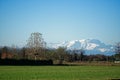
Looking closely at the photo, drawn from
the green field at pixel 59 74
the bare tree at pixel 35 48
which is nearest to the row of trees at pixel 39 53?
the bare tree at pixel 35 48

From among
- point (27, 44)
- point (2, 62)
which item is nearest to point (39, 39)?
point (27, 44)

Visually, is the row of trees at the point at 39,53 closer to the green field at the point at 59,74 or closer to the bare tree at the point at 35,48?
the bare tree at the point at 35,48

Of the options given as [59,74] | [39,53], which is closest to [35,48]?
[39,53]

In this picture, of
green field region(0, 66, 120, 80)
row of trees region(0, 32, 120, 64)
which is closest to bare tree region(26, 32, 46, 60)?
row of trees region(0, 32, 120, 64)

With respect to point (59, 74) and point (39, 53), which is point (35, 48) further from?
point (59, 74)

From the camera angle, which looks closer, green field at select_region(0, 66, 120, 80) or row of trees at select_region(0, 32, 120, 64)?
green field at select_region(0, 66, 120, 80)

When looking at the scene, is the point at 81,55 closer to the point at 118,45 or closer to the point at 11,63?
the point at 118,45

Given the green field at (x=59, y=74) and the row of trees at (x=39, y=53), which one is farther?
the row of trees at (x=39, y=53)

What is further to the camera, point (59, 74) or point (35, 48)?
point (35, 48)

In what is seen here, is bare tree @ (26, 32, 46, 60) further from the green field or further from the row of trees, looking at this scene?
the green field

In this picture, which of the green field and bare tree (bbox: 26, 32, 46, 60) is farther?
bare tree (bbox: 26, 32, 46, 60)

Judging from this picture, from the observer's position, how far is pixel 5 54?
384ft

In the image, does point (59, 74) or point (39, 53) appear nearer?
point (59, 74)

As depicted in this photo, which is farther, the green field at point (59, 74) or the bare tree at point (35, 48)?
the bare tree at point (35, 48)
